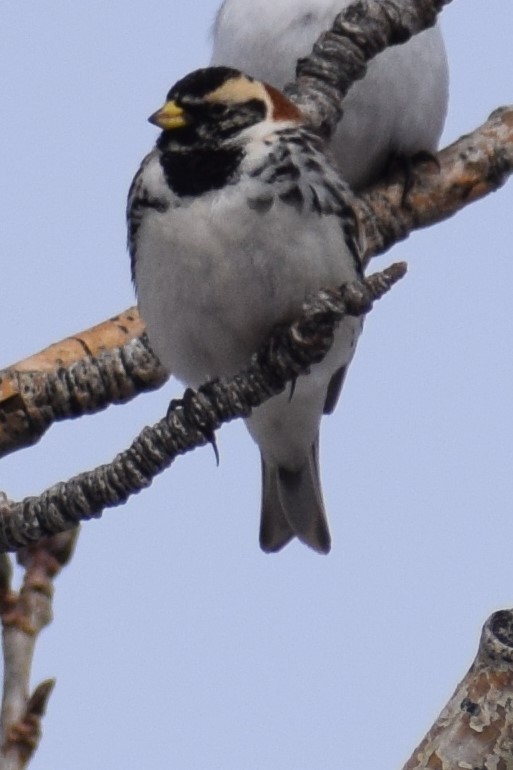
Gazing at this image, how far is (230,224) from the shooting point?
13.7 ft

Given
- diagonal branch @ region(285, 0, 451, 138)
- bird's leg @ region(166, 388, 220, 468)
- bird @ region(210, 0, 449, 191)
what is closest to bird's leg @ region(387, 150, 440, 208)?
bird @ region(210, 0, 449, 191)

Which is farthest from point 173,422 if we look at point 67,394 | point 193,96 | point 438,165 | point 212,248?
point 438,165

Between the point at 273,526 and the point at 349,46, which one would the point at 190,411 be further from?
the point at 349,46

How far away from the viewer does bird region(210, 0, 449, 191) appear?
654 centimetres

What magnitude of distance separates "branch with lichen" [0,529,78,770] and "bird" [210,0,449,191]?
2.96 meters

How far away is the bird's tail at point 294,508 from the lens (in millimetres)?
5344

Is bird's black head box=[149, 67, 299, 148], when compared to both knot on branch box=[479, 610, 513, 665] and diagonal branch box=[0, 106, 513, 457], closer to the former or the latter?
diagonal branch box=[0, 106, 513, 457]

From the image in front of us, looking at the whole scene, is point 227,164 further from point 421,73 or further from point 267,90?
point 421,73

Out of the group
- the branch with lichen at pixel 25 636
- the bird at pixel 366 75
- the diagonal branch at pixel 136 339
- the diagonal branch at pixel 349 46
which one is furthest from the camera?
the bird at pixel 366 75

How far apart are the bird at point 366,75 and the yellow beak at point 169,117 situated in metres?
2.21

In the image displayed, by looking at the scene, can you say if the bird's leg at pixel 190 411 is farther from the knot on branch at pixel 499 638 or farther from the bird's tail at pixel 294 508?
the bird's tail at pixel 294 508

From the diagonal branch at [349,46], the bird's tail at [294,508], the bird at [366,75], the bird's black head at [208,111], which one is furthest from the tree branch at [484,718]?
the bird at [366,75]

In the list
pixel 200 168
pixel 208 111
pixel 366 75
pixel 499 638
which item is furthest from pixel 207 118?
pixel 366 75

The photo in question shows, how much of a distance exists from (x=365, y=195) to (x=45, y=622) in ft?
10.7
